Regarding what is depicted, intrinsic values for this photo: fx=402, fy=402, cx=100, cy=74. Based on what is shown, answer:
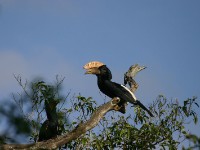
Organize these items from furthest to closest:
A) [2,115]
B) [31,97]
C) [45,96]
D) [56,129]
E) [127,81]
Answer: [127,81] → [31,97] → [45,96] → [56,129] → [2,115]

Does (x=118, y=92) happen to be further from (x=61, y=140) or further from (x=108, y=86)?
(x=61, y=140)

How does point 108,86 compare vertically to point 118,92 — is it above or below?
above

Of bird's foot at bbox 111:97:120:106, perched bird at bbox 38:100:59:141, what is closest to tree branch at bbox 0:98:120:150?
bird's foot at bbox 111:97:120:106

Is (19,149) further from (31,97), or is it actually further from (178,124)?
(178,124)

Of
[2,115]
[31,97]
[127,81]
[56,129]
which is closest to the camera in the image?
[2,115]

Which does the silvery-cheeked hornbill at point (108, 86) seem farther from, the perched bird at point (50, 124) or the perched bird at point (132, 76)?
the perched bird at point (50, 124)

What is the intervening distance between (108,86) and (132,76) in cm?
86

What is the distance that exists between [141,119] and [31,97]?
85.6 inches

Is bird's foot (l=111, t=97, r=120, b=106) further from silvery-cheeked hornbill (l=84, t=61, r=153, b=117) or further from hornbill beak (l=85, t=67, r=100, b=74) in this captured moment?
hornbill beak (l=85, t=67, r=100, b=74)

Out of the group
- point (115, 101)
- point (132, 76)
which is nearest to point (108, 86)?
point (115, 101)

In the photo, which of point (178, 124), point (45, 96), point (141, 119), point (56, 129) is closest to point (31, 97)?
point (45, 96)

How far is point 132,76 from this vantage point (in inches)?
321

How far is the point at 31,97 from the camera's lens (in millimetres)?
7664

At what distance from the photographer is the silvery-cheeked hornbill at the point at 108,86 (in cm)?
726
